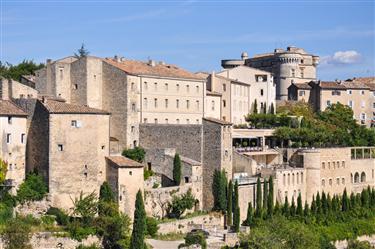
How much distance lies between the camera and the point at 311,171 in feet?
248

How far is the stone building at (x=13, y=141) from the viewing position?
186 ft

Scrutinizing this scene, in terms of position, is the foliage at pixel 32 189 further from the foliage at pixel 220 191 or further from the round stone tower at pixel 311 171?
the round stone tower at pixel 311 171

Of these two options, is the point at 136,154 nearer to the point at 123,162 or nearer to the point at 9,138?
the point at 123,162

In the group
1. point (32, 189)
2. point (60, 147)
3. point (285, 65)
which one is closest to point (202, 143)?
point (60, 147)

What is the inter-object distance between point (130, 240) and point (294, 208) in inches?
747

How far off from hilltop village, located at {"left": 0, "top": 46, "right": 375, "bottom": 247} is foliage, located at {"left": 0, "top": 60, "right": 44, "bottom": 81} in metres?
6.32

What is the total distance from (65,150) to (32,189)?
3303 mm

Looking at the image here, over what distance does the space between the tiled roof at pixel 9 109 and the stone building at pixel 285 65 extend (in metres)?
53.5

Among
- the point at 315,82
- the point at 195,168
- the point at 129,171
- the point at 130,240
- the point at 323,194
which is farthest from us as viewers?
the point at 315,82

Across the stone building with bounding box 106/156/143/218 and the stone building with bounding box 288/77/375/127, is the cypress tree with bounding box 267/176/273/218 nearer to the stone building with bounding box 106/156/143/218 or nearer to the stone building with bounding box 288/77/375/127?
the stone building with bounding box 106/156/143/218

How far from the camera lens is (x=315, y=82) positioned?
103938mm

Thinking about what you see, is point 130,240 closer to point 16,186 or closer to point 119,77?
point 16,186

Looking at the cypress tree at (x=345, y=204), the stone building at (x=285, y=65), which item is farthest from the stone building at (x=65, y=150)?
the stone building at (x=285, y=65)

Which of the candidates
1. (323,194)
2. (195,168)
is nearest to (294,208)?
(323,194)
